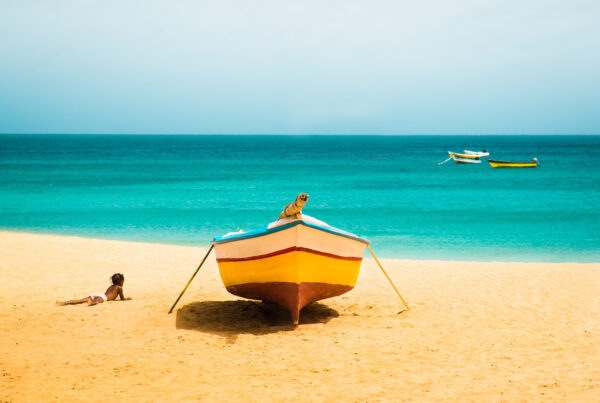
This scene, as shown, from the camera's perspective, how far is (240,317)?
8.20 m

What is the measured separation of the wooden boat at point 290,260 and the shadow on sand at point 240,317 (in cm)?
40

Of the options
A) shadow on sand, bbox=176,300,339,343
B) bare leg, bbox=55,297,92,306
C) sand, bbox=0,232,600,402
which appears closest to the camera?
sand, bbox=0,232,600,402

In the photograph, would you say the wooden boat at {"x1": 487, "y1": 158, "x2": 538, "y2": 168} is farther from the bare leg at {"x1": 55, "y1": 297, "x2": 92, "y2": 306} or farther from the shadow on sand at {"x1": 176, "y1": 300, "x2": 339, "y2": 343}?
the bare leg at {"x1": 55, "y1": 297, "x2": 92, "y2": 306}

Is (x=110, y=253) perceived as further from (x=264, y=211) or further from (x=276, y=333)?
(x=264, y=211)

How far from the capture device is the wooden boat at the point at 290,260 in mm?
7059

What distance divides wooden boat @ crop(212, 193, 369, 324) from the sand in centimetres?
50

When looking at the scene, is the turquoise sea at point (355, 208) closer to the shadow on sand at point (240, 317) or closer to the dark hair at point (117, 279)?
the shadow on sand at point (240, 317)

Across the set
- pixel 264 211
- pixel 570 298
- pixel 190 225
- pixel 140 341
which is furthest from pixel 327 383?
pixel 264 211

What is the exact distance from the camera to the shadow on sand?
749 centimetres

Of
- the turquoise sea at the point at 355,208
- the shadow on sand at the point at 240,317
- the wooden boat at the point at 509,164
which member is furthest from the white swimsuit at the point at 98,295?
the wooden boat at the point at 509,164

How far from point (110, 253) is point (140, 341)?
697 cm

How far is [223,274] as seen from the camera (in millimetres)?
8016

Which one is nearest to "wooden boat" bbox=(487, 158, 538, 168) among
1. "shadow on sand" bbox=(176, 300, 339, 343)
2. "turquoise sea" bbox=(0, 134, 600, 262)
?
"turquoise sea" bbox=(0, 134, 600, 262)

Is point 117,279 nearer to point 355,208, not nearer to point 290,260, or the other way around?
point 290,260
